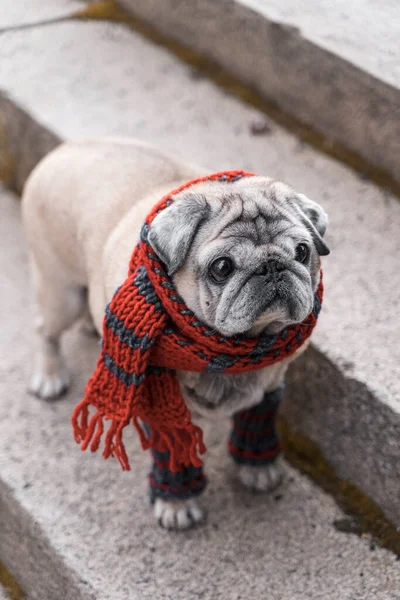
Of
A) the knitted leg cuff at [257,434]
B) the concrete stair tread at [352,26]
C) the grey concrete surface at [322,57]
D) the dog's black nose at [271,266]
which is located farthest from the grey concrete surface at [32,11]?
the dog's black nose at [271,266]

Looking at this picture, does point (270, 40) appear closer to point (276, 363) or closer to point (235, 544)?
point (276, 363)

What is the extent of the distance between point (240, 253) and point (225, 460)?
48.3 inches

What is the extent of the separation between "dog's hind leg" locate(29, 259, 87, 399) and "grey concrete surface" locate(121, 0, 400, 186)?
144cm

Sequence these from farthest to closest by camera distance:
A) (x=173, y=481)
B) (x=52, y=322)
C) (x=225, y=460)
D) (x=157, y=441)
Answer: (x=52, y=322) → (x=225, y=460) → (x=173, y=481) → (x=157, y=441)

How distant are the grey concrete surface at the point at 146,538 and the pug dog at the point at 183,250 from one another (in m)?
0.11

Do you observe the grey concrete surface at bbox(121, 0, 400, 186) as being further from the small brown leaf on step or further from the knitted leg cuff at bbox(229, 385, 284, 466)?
the knitted leg cuff at bbox(229, 385, 284, 466)

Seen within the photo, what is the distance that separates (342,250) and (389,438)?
931 millimetres

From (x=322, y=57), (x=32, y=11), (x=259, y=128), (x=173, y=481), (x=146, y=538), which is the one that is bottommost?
(x=146, y=538)

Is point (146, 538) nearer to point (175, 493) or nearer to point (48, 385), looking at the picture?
point (175, 493)

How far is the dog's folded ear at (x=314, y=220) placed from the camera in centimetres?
251

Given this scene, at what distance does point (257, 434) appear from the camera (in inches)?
121

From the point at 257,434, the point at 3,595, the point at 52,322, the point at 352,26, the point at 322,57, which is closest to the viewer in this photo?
the point at 257,434

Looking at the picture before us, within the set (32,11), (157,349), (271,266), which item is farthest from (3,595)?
(32,11)

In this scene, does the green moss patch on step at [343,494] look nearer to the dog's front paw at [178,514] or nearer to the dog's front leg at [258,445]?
the dog's front leg at [258,445]
